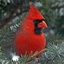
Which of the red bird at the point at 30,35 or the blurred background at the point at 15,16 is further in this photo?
the red bird at the point at 30,35

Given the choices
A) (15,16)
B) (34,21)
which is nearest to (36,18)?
(34,21)

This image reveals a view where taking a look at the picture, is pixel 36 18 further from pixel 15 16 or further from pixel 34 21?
pixel 15 16

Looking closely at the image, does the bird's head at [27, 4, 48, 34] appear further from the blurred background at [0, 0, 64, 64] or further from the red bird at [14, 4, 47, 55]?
the blurred background at [0, 0, 64, 64]

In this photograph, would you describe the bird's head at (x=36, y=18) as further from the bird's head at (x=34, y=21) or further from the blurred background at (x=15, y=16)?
the blurred background at (x=15, y=16)

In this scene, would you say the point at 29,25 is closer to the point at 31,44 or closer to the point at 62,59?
the point at 31,44

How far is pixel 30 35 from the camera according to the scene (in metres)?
2.11

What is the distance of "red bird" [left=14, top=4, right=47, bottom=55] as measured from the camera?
201 centimetres

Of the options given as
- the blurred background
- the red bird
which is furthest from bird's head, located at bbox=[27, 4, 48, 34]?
the blurred background

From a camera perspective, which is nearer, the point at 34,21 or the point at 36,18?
the point at 36,18

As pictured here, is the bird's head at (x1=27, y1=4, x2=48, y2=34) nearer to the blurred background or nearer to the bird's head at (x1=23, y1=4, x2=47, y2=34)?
the bird's head at (x1=23, y1=4, x2=47, y2=34)

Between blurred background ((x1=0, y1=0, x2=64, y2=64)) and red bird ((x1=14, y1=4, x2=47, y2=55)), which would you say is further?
red bird ((x1=14, y1=4, x2=47, y2=55))

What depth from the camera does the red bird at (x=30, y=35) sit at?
201 cm

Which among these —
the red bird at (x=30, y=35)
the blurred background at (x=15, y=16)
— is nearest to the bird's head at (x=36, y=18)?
the red bird at (x=30, y=35)

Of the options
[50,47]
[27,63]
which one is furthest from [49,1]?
[27,63]
